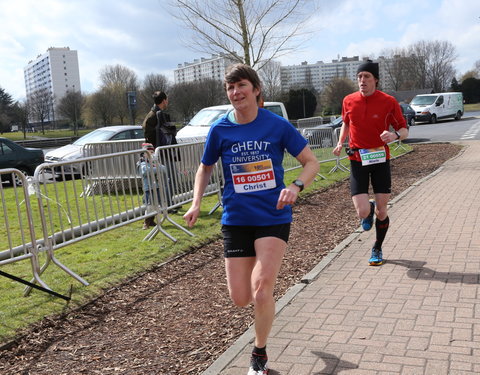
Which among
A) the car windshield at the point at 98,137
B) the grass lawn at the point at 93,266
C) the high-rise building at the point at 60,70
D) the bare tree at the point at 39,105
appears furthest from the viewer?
the high-rise building at the point at 60,70

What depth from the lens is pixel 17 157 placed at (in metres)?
15.5

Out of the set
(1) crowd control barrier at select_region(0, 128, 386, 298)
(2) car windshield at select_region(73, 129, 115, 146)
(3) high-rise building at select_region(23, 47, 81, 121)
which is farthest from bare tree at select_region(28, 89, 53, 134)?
(3) high-rise building at select_region(23, 47, 81, 121)

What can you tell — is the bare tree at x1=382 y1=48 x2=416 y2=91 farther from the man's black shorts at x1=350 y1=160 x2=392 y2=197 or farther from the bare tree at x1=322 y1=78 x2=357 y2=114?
the man's black shorts at x1=350 y1=160 x2=392 y2=197

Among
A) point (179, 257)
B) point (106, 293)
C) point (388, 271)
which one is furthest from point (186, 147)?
point (388, 271)

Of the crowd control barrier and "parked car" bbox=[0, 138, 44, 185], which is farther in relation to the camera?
"parked car" bbox=[0, 138, 44, 185]

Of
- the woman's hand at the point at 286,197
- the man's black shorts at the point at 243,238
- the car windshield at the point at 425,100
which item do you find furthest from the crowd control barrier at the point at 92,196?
the car windshield at the point at 425,100

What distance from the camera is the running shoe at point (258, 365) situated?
127 inches

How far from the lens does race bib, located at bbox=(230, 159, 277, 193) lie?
3221mm

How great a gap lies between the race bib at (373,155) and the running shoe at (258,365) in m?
2.82

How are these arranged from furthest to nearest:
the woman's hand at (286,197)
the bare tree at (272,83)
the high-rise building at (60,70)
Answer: the high-rise building at (60,70) < the bare tree at (272,83) < the woman's hand at (286,197)

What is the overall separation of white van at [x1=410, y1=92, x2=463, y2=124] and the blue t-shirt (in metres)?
37.0

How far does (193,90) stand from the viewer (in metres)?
76.6

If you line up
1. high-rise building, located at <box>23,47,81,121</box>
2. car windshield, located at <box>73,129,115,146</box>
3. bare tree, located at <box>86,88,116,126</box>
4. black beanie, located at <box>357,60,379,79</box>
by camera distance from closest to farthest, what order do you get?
black beanie, located at <box>357,60,379,79</box>
car windshield, located at <box>73,129,115,146</box>
bare tree, located at <box>86,88,116,126</box>
high-rise building, located at <box>23,47,81,121</box>

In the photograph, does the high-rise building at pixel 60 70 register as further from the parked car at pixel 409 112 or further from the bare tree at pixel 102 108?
the parked car at pixel 409 112
